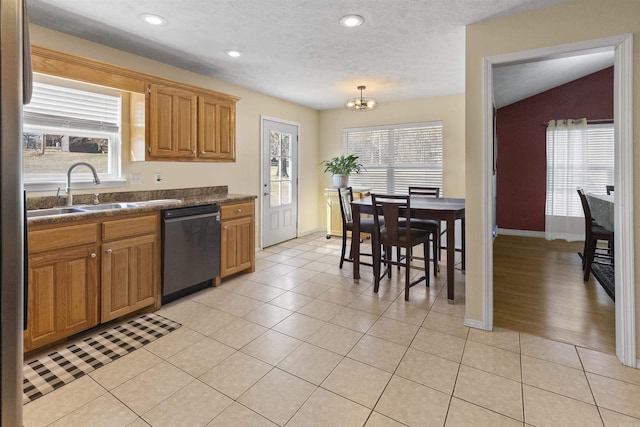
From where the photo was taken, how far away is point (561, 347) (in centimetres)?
230

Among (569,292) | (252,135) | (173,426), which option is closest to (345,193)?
(252,135)

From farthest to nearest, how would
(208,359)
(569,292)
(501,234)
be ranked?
(501,234), (569,292), (208,359)

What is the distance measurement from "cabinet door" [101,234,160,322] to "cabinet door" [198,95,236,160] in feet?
4.23

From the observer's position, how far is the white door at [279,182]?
205 inches

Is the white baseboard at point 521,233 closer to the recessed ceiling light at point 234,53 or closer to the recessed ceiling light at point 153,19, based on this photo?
the recessed ceiling light at point 234,53

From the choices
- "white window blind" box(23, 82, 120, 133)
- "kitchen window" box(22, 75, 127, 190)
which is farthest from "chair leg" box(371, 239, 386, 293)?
"white window blind" box(23, 82, 120, 133)

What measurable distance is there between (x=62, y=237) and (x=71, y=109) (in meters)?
1.31

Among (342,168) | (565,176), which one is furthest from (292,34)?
(565,176)

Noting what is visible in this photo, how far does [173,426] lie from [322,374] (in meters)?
0.82

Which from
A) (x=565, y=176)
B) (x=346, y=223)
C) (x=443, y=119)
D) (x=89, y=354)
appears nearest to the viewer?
(x=89, y=354)

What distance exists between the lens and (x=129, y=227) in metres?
2.65

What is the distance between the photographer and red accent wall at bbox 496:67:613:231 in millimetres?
5434

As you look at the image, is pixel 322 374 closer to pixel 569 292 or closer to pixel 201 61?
pixel 569 292

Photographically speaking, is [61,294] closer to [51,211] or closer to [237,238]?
[51,211]
